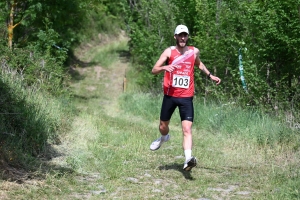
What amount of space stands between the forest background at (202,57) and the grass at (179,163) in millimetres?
553

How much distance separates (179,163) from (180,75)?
1.67 metres

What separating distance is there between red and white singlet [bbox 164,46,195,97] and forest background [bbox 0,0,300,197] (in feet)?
7.62

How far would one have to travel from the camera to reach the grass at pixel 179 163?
6.68 metres

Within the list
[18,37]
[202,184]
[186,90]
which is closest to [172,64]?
[186,90]

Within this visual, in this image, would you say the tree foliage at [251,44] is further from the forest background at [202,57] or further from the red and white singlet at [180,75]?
the red and white singlet at [180,75]

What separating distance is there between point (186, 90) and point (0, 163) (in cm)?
284

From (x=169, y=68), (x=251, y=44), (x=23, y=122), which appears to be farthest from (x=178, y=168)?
(x=251, y=44)

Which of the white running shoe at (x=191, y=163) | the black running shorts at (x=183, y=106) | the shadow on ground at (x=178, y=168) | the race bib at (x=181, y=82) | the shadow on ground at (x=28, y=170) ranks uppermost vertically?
the race bib at (x=181, y=82)

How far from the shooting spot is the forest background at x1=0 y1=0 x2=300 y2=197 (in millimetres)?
8664

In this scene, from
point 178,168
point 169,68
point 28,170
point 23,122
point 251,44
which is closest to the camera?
point 28,170

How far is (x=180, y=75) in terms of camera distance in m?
7.81

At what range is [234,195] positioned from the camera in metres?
6.72

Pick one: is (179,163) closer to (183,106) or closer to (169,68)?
(183,106)

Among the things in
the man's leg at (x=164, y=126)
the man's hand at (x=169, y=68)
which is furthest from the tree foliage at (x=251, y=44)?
the man's hand at (x=169, y=68)
